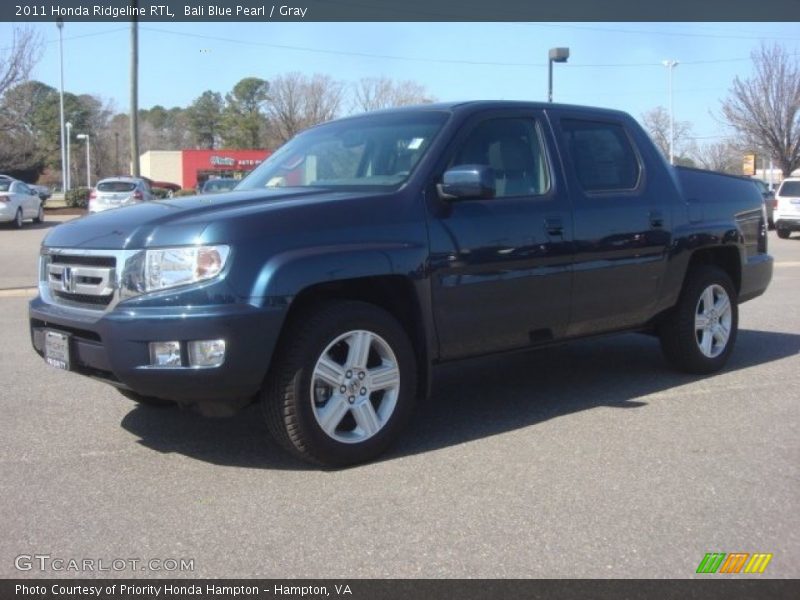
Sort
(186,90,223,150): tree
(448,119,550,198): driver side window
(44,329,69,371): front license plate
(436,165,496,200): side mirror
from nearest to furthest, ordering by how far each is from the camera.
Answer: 1. (44,329,69,371): front license plate
2. (436,165,496,200): side mirror
3. (448,119,550,198): driver side window
4. (186,90,223,150): tree

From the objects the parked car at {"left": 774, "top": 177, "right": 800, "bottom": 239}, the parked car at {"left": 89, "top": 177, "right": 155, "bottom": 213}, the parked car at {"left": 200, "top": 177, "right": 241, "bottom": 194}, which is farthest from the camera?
the parked car at {"left": 89, "top": 177, "right": 155, "bottom": 213}

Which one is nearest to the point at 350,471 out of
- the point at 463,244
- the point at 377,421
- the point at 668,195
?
the point at 377,421

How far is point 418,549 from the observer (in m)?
3.54

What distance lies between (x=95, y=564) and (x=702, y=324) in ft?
15.7

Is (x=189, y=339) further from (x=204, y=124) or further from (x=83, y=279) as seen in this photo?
(x=204, y=124)

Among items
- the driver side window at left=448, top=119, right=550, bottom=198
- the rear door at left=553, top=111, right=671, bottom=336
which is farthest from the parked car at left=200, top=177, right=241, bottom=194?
the rear door at left=553, top=111, right=671, bottom=336

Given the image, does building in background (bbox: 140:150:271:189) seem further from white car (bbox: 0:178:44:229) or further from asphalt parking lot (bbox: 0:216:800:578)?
asphalt parking lot (bbox: 0:216:800:578)

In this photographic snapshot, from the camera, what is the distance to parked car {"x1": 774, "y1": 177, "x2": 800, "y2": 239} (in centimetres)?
2430

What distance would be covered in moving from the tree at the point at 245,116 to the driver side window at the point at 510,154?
65.3 meters

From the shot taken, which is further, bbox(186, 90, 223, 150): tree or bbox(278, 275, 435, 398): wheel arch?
bbox(186, 90, 223, 150): tree

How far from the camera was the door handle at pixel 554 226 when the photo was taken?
5.28 meters

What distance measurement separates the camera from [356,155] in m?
5.30
